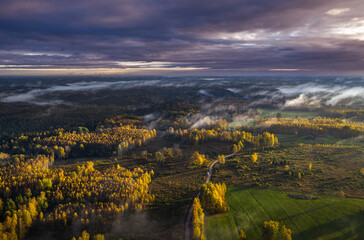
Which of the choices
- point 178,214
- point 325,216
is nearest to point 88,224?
point 178,214

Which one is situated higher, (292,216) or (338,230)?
(338,230)

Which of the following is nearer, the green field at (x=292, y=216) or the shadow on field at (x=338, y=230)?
the shadow on field at (x=338, y=230)

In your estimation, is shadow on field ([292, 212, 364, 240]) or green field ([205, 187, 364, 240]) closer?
shadow on field ([292, 212, 364, 240])

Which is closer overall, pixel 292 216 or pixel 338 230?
pixel 338 230

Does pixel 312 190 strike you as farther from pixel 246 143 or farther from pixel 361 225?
pixel 246 143
